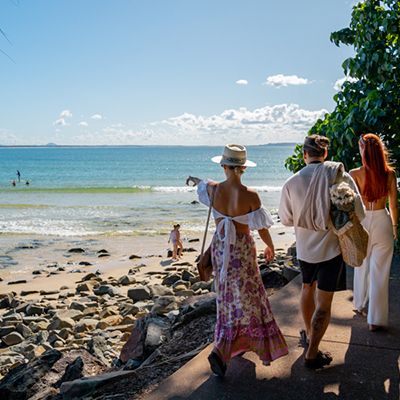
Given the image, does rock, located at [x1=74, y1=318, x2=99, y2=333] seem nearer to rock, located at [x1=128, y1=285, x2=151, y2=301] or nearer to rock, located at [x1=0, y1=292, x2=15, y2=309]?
rock, located at [x1=128, y1=285, x2=151, y2=301]

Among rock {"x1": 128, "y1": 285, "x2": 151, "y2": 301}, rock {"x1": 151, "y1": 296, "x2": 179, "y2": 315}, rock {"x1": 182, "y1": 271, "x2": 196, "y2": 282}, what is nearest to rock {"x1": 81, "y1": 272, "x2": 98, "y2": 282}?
rock {"x1": 182, "y1": 271, "x2": 196, "y2": 282}

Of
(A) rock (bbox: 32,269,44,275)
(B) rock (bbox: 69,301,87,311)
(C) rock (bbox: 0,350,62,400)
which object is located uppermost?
(C) rock (bbox: 0,350,62,400)

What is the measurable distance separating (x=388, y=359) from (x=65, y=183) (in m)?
50.2

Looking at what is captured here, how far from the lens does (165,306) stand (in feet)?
25.2

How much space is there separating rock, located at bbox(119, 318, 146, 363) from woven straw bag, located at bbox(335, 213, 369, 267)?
2439 mm

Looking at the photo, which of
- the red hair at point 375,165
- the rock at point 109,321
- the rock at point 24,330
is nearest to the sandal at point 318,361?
the red hair at point 375,165

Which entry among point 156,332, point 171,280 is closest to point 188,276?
point 171,280

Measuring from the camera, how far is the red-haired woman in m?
4.88

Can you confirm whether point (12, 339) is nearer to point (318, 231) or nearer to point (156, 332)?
point (156, 332)

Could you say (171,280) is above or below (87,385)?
below

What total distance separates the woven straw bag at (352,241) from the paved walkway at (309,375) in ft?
2.59

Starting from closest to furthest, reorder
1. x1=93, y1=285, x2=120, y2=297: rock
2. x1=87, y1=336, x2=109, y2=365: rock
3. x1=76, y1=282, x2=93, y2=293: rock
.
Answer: x1=87, y1=336, x2=109, y2=365: rock, x1=93, y1=285, x2=120, y2=297: rock, x1=76, y1=282, x2=93, y2=293: rock

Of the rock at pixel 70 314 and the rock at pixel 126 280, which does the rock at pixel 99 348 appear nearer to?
the rock at pixel 70 314

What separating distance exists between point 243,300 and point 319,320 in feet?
1.89
